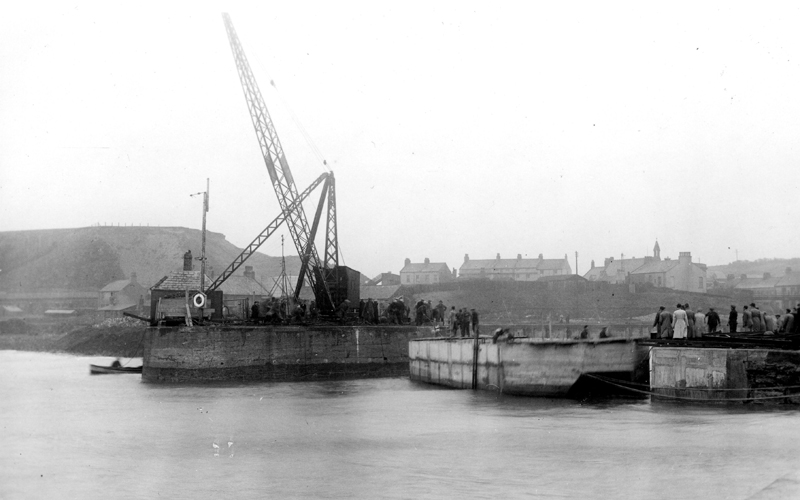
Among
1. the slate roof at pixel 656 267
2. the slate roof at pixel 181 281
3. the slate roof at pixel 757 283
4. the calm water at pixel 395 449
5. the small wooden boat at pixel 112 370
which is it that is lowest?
the small wooden boat at pixel 112 370

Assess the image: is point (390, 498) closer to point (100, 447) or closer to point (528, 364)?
point (100, 447)

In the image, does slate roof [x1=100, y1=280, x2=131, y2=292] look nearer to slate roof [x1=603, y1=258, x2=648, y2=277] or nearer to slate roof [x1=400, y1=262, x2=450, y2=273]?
slate roof [x1=400, y1=262, x2=450, y2=273]

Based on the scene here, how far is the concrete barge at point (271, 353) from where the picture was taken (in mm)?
37688

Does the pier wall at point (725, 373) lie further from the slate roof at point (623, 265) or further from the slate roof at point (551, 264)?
the slate roof at point (551, 264)

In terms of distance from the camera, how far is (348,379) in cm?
3922

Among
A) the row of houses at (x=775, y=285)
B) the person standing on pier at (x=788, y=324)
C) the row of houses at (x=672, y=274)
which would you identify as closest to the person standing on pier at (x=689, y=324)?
the person standing on pier at (x=788, y=324)

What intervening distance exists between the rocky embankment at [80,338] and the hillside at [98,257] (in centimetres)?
2417

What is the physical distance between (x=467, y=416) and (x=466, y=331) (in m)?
13.2

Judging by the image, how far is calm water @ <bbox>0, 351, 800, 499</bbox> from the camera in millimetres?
14922

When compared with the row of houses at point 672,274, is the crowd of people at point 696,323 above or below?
below

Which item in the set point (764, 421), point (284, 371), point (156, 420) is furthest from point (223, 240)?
point (764, 421)

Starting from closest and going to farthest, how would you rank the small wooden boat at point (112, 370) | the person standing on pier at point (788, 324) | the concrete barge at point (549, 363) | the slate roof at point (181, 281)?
the person standing on pier at point (788, 324) → the concrete barge at point (549, 363) → the slate roof at point (181, 281) → the small wooden boat at point (112, 370)

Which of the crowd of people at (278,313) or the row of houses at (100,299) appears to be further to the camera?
the row of houses at (100,299)

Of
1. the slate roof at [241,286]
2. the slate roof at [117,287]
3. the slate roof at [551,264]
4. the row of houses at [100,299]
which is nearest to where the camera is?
the slate roof at [241,286]
